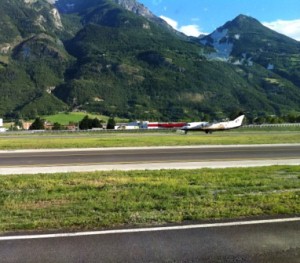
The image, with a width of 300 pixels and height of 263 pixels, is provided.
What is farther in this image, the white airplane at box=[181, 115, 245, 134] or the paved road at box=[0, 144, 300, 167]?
the white airplane at box=[181, 115, 245, 134]

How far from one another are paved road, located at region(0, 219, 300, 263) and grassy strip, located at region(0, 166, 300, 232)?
2.80 feet

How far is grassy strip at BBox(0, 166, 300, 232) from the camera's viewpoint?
351 inches

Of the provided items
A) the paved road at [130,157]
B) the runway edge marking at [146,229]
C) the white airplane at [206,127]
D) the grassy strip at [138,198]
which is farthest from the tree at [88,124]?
the runway edge marking at [146,229]

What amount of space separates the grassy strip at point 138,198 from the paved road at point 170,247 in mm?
854

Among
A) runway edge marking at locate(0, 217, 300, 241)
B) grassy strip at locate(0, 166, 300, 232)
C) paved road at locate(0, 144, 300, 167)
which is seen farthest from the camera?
paved road at locate(0, 144, 300, 167)

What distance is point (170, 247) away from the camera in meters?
7.19

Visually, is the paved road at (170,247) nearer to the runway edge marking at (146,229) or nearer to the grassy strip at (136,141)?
the runway edge marking at (146,229)

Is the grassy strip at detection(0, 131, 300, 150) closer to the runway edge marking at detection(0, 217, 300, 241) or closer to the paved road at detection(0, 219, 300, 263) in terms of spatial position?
the runway edge marking at detection(0, 217, 300, 241)

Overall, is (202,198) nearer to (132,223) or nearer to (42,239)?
(132,223)

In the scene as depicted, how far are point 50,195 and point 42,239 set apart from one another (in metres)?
4.15

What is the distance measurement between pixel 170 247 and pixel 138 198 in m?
4.00

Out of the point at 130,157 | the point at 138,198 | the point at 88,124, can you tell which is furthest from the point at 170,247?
the point at 88,124

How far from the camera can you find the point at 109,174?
16.2 m

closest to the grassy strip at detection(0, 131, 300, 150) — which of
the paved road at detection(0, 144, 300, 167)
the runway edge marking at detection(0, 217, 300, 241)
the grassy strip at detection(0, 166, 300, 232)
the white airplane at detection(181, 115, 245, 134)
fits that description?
the paved road at detection(0, 144, 300, 167)
